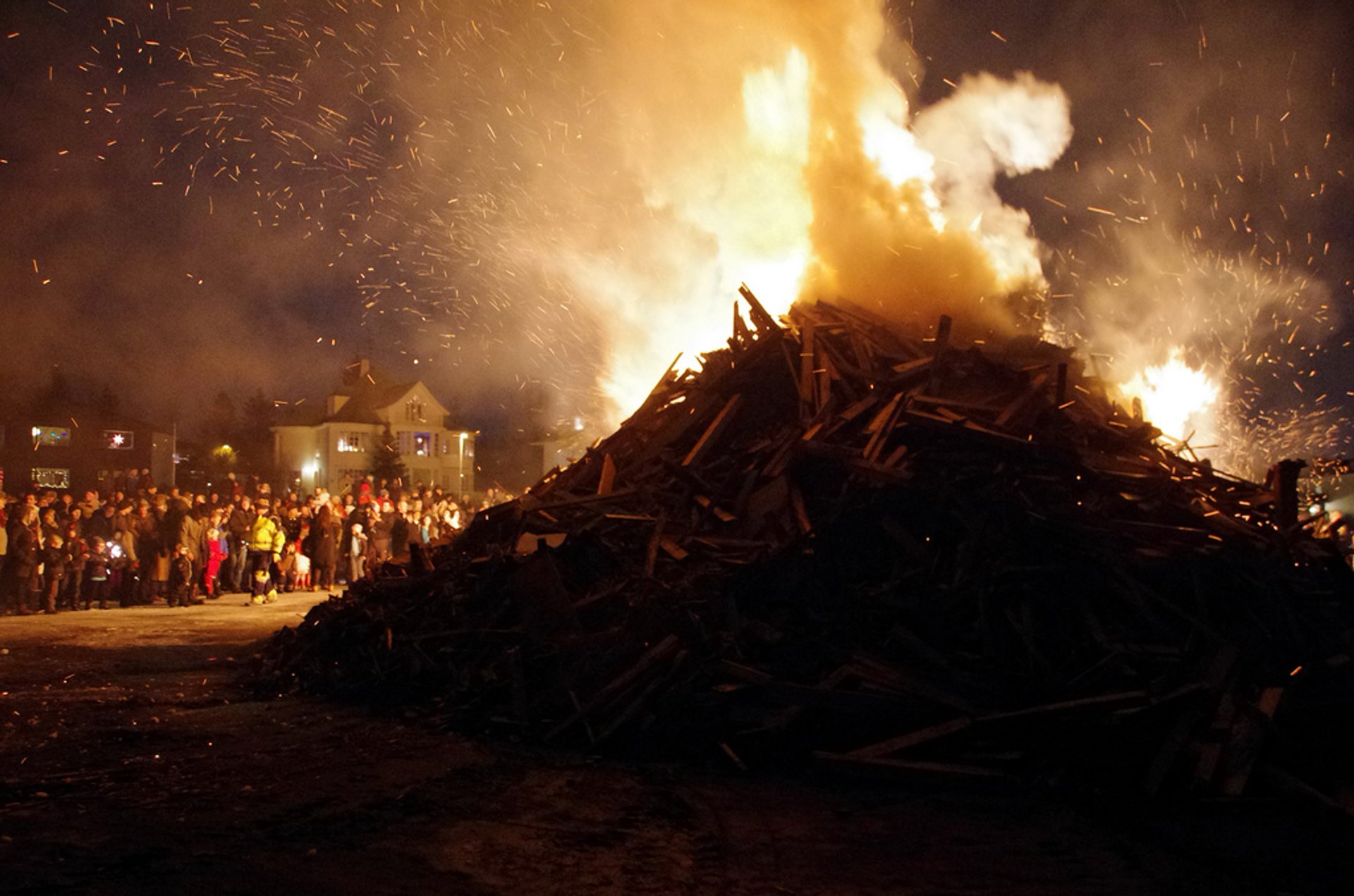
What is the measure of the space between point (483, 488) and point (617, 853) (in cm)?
7712

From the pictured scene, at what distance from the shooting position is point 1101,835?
4.68 metres

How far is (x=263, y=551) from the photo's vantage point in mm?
17016

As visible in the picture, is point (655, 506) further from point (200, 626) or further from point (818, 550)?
point (200, 626)

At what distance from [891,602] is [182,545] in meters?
14.0

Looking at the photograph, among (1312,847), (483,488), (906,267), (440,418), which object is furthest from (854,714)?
(483,488)

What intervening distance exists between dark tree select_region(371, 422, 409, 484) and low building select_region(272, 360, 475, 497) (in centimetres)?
118

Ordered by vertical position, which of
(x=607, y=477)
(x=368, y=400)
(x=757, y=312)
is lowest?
(x=607, y=477)

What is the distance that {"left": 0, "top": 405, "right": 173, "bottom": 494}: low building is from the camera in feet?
177

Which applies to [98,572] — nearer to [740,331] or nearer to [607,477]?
[607,477]

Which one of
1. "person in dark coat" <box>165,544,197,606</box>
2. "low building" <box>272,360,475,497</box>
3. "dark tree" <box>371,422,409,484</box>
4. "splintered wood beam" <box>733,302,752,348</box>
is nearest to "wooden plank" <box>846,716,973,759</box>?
"splintered wood beam" <box>733,302,752,348</box>

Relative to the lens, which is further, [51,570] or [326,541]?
[326,541]

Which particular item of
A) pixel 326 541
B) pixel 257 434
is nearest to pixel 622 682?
pixel 326 541

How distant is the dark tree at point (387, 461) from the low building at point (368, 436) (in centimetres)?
118

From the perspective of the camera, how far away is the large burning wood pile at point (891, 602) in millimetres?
5891
